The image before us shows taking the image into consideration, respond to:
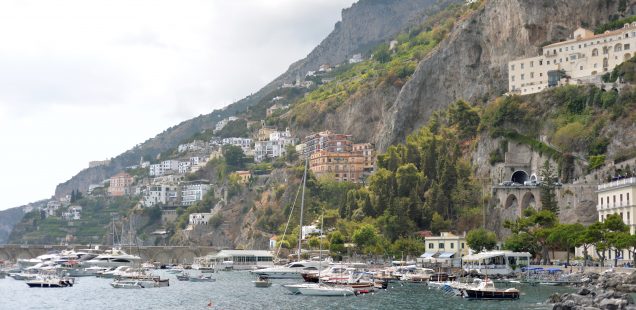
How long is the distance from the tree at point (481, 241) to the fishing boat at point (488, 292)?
3214 centimetres

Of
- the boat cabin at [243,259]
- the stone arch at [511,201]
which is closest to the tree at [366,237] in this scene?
the stone arch at [511,201]

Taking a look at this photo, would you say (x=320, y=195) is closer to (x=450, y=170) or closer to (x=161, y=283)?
(x=450, y=170)

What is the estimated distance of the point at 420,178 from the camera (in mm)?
134125

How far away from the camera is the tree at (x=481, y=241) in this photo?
114444mm

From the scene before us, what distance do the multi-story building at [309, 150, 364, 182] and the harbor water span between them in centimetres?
8076

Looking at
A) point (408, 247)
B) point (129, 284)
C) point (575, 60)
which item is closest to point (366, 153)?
point (575, 60)

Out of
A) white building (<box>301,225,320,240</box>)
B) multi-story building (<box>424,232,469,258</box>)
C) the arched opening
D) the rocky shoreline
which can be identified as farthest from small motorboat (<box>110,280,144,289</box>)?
the arched opening

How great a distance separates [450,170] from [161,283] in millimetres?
44746

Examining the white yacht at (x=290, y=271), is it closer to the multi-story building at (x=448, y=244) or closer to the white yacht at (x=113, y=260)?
the multi-story building at (x=448, y=244)

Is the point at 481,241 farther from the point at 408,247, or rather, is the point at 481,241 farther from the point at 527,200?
the point at 408,247

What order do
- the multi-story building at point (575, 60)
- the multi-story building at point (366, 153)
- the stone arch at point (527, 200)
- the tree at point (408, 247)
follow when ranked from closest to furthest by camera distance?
the stone arch at point (527, 200) < the tree at point (408, 247) < the multi-story building at point (575, 60) < the multi-story building at point (366, 153)

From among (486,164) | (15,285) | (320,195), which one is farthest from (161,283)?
(320,195)

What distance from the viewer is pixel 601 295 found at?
6594 centimetres

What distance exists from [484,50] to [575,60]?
21.2 metres
